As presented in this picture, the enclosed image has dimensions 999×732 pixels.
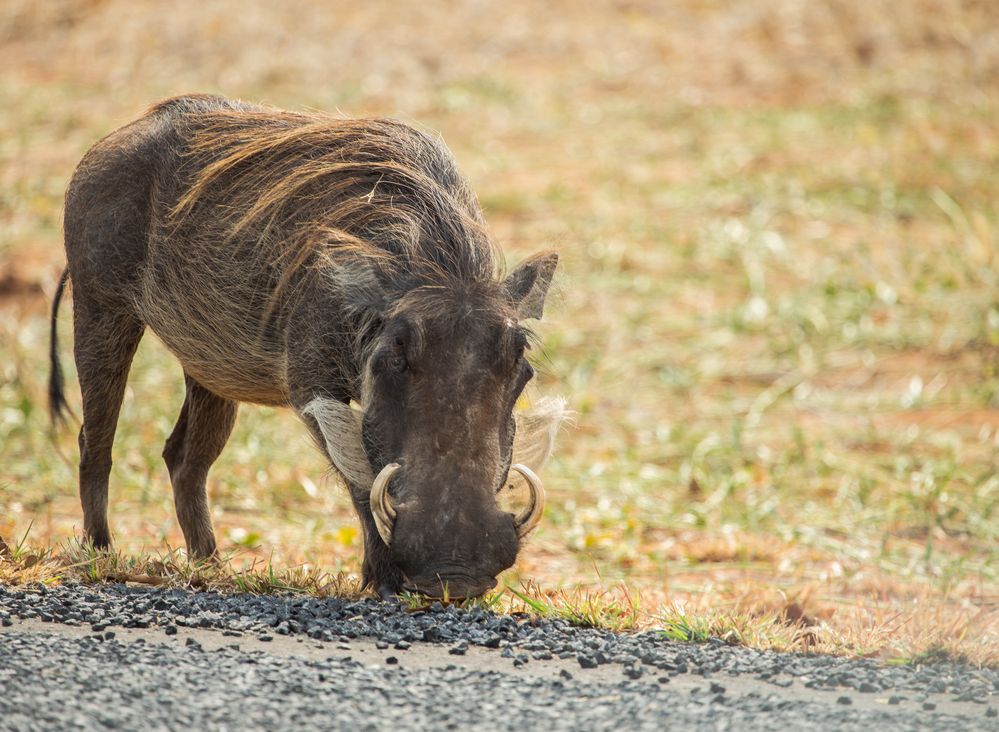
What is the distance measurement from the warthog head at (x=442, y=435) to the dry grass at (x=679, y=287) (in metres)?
0.32

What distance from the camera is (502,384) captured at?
11.0 ft

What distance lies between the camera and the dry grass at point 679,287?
16.0 ft

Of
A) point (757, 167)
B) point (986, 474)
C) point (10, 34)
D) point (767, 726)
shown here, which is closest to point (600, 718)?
point (767, 726)

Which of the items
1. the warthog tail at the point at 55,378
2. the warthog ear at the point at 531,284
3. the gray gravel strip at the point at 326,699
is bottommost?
the gray gravel strip at the point at 326,699

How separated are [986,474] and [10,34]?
13404mm

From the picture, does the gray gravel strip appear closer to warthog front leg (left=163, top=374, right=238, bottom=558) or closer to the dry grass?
the dry grass

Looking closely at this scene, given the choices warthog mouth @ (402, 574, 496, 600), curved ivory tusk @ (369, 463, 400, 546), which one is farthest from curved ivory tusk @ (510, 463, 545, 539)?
curved ivory tusk @ (369, 463, 400, 546)

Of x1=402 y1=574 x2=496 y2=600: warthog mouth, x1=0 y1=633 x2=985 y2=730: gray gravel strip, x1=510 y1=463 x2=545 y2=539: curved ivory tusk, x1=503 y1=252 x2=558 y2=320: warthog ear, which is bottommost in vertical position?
x1=0 y1=633 x2=985 y2=730: gray gravel strip

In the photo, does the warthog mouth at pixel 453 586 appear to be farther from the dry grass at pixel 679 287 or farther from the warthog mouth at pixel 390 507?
the dry grass at pixel 679 287

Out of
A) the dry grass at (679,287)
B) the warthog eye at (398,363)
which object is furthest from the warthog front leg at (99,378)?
the warthog eye at (398,363)

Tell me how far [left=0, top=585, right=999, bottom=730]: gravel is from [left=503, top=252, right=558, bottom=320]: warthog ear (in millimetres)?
885

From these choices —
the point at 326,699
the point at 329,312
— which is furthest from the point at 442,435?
the point at 326,699

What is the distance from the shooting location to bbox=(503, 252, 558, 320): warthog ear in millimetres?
3619

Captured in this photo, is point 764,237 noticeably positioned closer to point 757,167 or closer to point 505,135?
point 757,167
